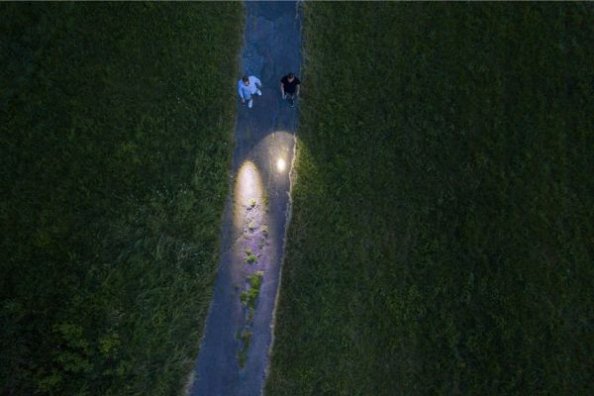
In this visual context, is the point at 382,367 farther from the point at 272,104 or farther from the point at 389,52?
the point at 389,52

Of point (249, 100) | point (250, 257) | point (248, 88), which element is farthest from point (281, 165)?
point (250, 257)

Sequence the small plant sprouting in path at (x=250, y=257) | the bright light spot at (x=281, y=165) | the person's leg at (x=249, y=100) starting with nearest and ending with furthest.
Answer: the small plant sprouting in path at (x=250, y=257), the person's leg at (x=249, y=100), the bright light spot at (x=281, y=165)

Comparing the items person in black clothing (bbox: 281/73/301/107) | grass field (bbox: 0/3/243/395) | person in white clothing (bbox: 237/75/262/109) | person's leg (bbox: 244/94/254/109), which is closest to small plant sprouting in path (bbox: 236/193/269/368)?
grass field (bbox: 0/3/243/395)

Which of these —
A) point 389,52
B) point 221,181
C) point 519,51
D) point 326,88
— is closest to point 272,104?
point 326,88

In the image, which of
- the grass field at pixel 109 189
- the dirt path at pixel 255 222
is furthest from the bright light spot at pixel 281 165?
the grass field at pixel 109 189

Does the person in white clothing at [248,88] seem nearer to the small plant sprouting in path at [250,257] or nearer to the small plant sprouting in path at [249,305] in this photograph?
the small plant sprouting in path at [250,257]

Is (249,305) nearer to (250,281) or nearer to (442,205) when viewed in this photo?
(250,281)
